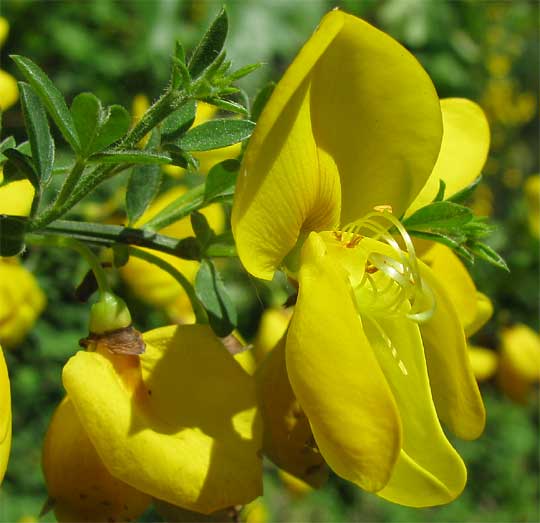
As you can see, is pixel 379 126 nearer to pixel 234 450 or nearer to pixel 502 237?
pixel 234 450

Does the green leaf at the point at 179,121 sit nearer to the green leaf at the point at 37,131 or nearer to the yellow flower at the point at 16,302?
the green leaf at the point at 37,131

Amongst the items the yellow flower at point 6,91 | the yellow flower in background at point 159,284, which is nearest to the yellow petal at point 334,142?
the yellow flower in background at point 159,284

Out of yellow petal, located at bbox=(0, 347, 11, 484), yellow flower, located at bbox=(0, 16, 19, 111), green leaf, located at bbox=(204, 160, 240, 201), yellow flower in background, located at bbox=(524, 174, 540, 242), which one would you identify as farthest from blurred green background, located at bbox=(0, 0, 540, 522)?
yellow petal, located at bbox=(0, 347, 11, 484)

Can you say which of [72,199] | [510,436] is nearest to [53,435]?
[72,199]

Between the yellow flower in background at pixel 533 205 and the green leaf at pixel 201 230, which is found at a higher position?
the green leaf at pixel 201 230

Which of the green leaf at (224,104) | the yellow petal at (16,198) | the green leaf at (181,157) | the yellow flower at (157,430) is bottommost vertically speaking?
the yellow flower at (157,430)

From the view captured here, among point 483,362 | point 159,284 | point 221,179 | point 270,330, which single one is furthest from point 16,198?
point 483,362

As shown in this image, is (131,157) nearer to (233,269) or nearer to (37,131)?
(37,131)
